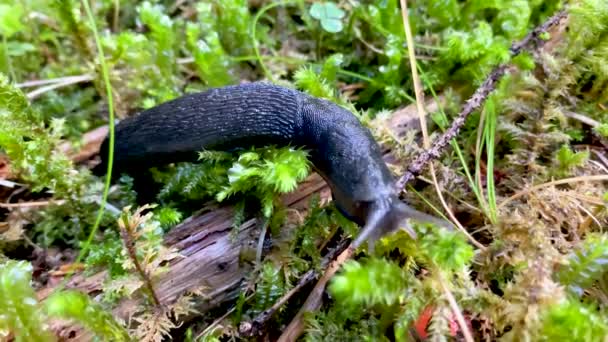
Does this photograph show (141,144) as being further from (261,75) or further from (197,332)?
(197,332)

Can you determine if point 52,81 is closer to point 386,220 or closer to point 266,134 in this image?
point 266,134

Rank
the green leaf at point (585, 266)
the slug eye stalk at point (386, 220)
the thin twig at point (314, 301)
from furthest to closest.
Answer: the thin twig at point (314, 301), the slug eye stalk at point (386, 220), the green leaf at point (585, 266)

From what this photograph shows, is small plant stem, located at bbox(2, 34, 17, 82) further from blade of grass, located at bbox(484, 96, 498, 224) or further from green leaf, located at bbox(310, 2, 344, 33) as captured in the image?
blade of grass, located at bbox(484, 96, 498, 224)

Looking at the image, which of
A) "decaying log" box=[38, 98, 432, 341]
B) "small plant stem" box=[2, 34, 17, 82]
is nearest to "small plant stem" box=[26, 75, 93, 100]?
"small plant stem" box=[2, 34, 17, 82]

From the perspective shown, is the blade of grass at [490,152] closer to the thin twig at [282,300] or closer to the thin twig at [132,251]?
the thin twig at [282,300]

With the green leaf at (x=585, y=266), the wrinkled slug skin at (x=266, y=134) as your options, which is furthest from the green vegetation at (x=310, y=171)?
the wrinkled slug skin at (x=266, y=134)

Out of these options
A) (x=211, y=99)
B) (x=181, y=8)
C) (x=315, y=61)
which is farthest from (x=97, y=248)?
(x=181, y=8)
